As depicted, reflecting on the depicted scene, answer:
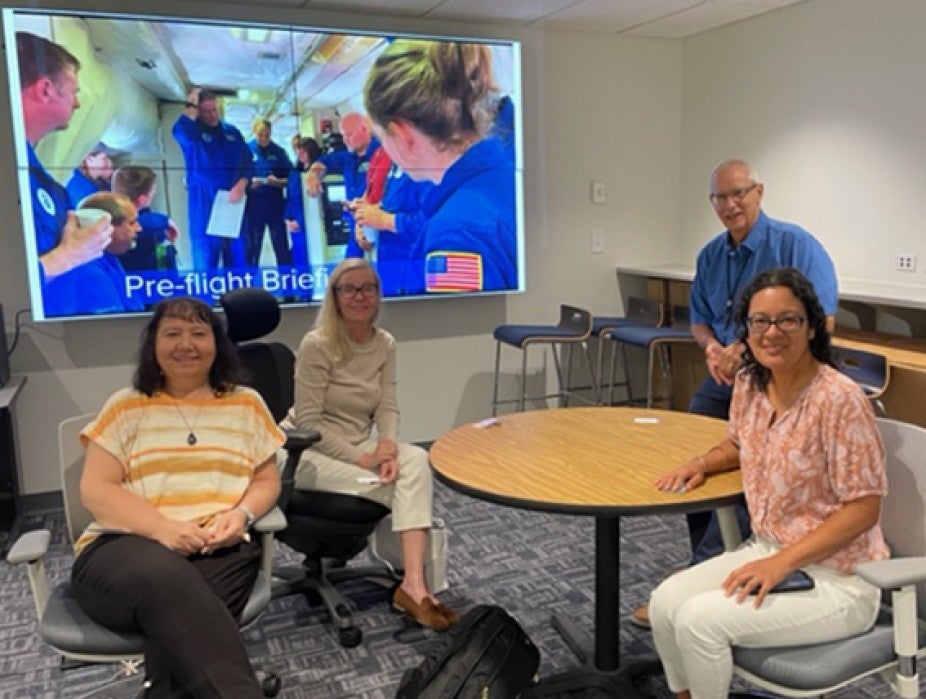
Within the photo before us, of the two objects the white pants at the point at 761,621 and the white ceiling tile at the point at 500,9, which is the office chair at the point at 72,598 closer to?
the white pants at the point at 761,621

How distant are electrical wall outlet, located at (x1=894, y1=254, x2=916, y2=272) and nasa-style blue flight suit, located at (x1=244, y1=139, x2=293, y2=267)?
3.04 m

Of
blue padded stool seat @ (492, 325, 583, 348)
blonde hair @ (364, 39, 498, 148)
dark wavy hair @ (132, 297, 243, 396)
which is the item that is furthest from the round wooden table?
blonde hair @ (364, 39, 498, 148)

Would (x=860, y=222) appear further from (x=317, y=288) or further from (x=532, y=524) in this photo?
(x=317, y=288)

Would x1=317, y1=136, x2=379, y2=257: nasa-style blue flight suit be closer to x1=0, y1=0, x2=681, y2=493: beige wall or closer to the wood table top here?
x1=0, y1=0, x2=681, y2=493: beige wall

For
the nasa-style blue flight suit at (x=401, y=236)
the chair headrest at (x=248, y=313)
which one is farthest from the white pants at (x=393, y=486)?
the nasa-style blue flight suit at (x=401, y=236)

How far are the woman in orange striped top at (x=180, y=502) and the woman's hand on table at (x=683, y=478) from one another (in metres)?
1.01

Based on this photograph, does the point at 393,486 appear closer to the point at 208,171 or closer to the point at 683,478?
the point at 683,478

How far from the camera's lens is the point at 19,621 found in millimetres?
2922

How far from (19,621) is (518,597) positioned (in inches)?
69.0

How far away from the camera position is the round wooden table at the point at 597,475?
1892 millimetres

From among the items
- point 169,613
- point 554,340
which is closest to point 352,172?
point 554,340

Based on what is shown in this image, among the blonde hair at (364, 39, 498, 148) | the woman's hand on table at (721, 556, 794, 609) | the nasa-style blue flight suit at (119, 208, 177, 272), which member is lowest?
the woman's hand on table at (721, 556, 794, 609)

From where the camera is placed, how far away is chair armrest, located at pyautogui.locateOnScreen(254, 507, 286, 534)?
2104 millimetres

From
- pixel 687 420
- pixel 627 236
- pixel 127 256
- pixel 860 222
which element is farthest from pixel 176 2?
pixel 860 222
